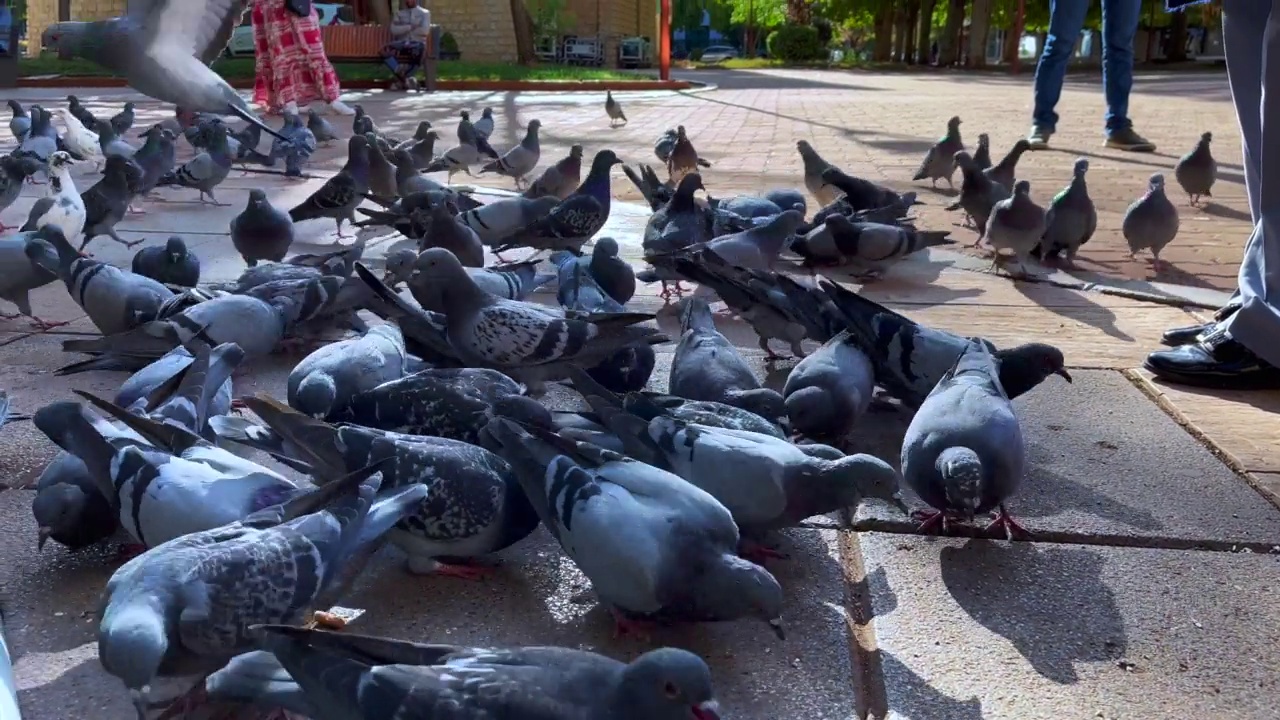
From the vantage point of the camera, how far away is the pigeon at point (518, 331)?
143 inches

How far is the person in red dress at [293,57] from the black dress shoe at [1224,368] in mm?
13488

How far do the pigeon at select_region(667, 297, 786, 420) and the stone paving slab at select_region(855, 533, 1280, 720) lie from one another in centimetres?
57

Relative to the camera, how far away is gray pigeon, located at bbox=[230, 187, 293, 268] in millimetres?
5398

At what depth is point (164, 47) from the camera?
5895 mm

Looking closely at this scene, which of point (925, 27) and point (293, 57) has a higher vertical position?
point (925, 27)

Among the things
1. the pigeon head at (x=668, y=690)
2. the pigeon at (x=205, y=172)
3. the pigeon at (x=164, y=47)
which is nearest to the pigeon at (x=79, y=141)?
the pigeon at (x=205, y=172)

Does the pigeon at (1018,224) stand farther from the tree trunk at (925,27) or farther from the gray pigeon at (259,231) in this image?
the tree trunk at (925,27)

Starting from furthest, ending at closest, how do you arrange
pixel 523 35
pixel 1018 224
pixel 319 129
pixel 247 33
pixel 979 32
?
pixel 979 32 → pixel 523 35 → pixel 247 33 → pixel 319 129 → pixel 1018 224

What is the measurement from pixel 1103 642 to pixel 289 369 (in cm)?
303

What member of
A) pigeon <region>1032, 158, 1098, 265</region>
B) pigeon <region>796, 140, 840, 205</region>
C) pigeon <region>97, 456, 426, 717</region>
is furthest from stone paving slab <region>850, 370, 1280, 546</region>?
pigeon <region>796, 140, 840, 205</region>

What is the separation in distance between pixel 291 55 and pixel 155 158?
7.84 metres

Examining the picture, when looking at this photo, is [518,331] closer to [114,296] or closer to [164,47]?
[114,296]

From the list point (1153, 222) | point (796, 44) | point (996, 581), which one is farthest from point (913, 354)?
point (796, 44)

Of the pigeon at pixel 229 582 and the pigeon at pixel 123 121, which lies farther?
the pigeon at pixel 123 121
